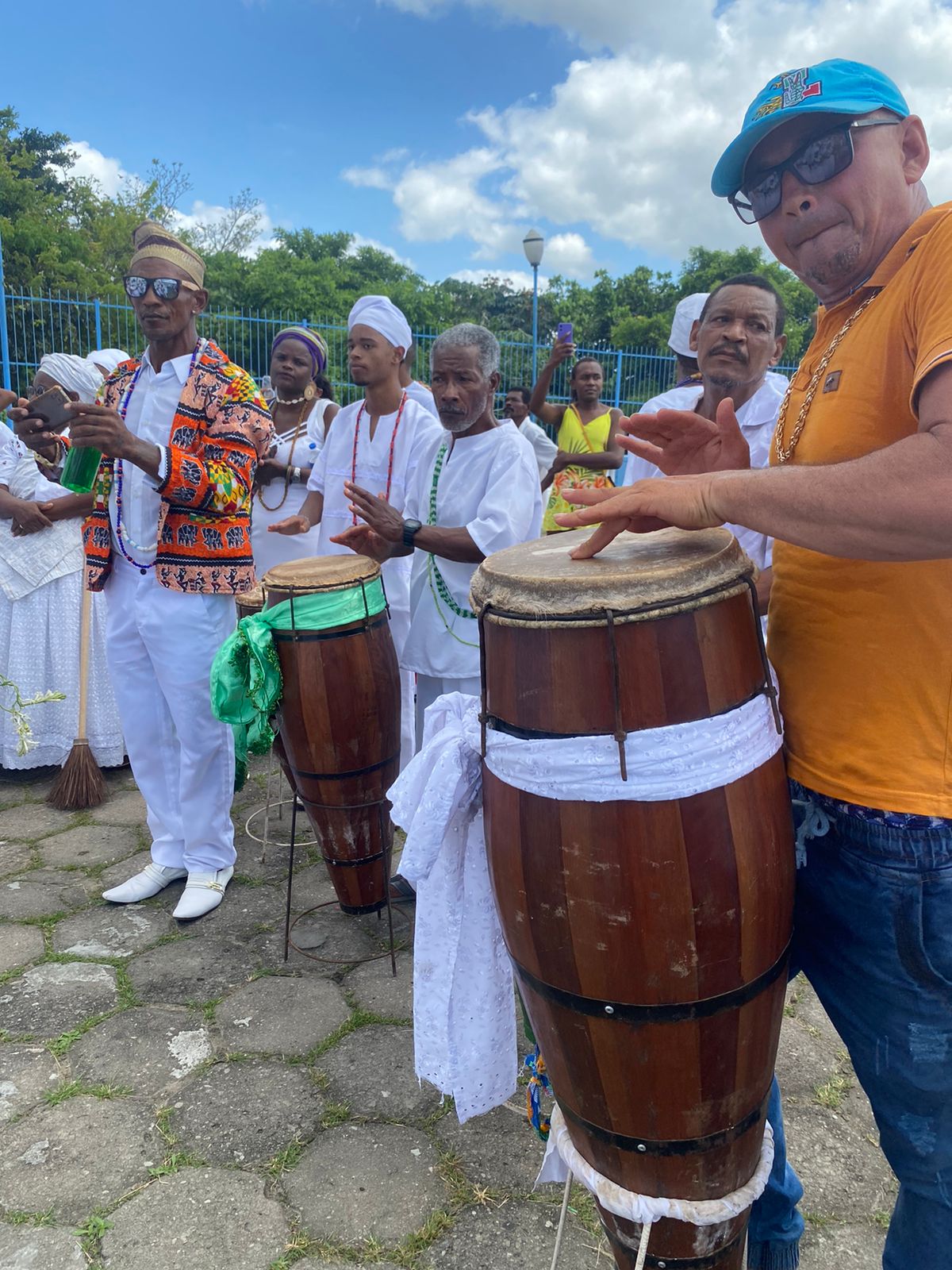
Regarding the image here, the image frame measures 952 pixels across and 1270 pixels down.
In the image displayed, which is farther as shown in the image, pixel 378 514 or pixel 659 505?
pixel 378 514

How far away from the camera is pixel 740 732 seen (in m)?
1.39

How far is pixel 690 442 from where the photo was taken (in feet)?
5.75

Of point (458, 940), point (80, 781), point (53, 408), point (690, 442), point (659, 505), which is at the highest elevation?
point (53, 408)

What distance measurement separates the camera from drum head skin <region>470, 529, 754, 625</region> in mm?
1360

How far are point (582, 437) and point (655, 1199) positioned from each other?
6.48 metres

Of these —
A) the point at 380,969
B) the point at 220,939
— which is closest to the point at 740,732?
the point at 380,969

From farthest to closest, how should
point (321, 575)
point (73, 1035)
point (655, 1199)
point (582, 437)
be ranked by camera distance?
point (582, 437) < point (321, 575) < point (73, 1035) < point (655, 1199)

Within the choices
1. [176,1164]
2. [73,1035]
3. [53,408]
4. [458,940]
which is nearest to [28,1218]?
[176,1164]

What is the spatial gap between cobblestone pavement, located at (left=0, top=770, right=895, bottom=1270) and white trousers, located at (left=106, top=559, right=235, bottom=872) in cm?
39

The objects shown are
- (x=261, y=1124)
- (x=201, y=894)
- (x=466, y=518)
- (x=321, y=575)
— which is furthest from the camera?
(x=201, y=894)

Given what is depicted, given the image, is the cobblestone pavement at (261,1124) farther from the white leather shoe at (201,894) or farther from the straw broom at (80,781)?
the straw broom at (80,781)

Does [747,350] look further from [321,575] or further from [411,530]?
[321,575]

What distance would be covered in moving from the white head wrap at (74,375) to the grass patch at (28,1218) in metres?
3.31

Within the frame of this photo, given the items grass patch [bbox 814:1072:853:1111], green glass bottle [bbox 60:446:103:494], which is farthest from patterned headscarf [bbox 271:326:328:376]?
grass patch [bbox 814:1072:853:1111]
